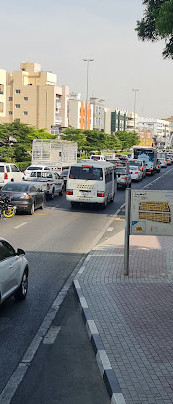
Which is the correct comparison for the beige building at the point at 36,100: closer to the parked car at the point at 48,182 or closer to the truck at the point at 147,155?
the truck at the point at 147,155

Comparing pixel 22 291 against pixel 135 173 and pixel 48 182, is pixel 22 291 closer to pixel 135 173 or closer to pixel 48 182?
pixel 48 182

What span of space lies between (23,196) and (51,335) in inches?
657

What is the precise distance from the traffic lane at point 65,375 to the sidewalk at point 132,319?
17 centimetres

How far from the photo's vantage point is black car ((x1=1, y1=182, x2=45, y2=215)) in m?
25.5

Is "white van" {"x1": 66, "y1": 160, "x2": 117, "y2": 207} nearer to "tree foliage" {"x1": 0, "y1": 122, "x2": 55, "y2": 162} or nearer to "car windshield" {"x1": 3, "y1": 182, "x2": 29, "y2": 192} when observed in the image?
"car windshield" {"x1": 3, "y1": 182, "x2": 29, "y2": 192}

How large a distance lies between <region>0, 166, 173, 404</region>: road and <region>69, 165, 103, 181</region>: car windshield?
5.60 ft

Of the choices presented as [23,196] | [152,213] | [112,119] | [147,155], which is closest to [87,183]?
[23,196]

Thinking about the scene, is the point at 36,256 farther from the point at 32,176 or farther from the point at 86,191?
the point at 32,176

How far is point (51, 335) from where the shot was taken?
924 centimetres

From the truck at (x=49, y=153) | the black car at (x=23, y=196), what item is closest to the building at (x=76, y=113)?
the truck at (x=49, y=153)

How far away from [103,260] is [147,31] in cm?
1817

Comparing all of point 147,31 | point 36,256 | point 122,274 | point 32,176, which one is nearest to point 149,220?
point 122,274

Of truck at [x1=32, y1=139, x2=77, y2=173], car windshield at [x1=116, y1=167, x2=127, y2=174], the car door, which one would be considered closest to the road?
the car door

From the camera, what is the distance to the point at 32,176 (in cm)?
3581
